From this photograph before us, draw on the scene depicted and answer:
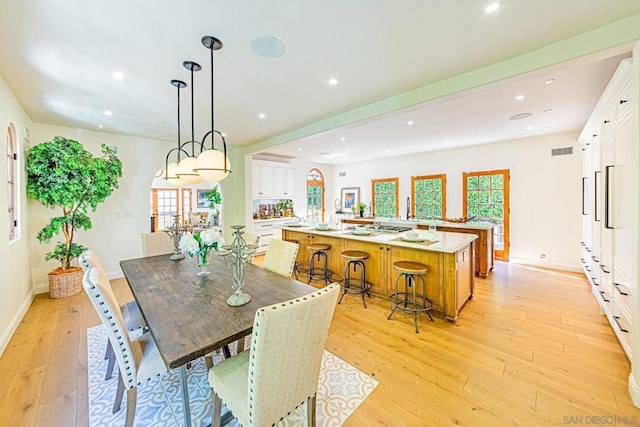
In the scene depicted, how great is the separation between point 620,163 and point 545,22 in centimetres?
156

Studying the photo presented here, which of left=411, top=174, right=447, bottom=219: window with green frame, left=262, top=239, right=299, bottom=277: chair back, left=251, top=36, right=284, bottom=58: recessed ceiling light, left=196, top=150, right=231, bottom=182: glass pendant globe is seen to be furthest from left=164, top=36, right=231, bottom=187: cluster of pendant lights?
left=411, top=174, right=447, bottom=219: window with green frame

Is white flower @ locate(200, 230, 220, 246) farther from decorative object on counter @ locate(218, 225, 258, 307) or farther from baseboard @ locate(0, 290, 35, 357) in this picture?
baseboard @ locate(0, 290, 35, 357)

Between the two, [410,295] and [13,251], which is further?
[410,295]

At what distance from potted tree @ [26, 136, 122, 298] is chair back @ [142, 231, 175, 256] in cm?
134

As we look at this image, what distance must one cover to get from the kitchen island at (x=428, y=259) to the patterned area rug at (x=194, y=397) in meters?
1.53

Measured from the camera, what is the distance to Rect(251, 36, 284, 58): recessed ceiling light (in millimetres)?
2039

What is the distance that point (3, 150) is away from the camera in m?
2.64

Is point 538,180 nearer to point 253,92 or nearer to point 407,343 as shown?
point 407,343

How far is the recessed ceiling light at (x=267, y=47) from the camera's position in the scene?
2039 mm

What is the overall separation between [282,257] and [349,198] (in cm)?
657

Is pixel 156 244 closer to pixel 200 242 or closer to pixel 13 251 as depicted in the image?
pixel 13 251

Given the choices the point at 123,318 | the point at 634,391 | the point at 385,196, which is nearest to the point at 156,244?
the point at 123,318

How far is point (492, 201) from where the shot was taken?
238 inches

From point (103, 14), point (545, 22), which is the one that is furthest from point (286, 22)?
point (545, 22)
